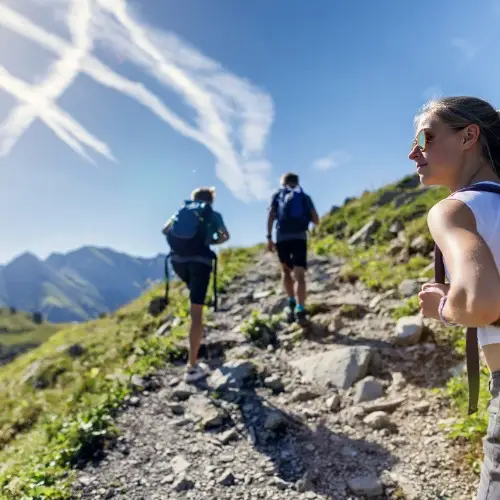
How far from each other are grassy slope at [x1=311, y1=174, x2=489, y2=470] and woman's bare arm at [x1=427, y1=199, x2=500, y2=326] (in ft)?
12.1

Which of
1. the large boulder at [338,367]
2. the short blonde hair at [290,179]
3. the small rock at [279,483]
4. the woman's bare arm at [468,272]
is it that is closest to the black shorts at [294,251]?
the short blonde hair at [290,179]

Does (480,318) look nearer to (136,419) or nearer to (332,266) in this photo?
(136,419)

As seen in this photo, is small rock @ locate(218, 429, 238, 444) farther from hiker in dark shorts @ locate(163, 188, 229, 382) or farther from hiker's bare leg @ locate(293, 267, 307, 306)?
hiker's bare leg @ locate(293, 267, 307, 306)

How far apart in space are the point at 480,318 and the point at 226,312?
9635mm

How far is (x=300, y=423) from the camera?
568 centimetres

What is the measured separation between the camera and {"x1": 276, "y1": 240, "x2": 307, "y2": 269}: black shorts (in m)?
8.62

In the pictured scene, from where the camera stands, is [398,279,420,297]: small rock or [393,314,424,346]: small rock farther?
[398,279,420,297]: small rock

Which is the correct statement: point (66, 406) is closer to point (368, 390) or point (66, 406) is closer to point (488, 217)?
point (368, 390)

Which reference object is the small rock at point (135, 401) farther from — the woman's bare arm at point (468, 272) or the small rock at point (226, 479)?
the woman's bare arm at point (468, 272)

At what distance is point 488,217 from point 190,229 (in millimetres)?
5684

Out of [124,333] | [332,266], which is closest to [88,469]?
[124,333]

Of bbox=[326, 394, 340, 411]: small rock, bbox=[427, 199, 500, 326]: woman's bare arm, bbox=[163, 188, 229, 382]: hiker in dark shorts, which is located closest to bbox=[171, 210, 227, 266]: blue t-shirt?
bbox=[163, 188, 229, 382]: hiker in dark shorts

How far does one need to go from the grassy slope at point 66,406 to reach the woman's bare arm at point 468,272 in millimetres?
4543

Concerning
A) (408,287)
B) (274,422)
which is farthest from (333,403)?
(408,287)
